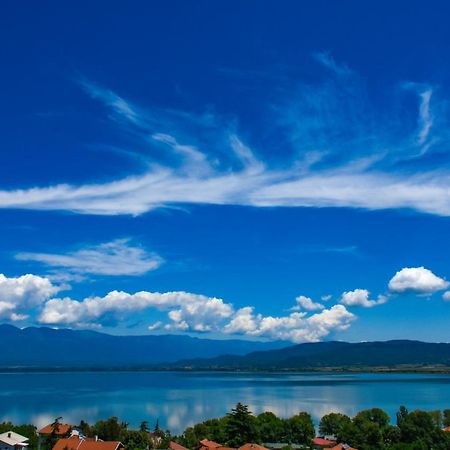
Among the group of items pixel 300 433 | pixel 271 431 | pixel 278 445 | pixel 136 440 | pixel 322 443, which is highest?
pixel 271 431

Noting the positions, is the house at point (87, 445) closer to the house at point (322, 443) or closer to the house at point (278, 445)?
the house at point (278, 445)

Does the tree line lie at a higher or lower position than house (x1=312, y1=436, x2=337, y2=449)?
higher

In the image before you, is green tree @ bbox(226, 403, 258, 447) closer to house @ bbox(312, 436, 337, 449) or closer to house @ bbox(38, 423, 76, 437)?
house @ bbox(312, 436, 337, 449)

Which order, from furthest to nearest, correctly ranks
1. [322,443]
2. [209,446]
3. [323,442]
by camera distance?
1. [323,442]
2. [322,443]
3. [209,446]

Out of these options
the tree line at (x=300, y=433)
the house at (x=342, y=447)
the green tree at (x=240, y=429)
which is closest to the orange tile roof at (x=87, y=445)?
the tree line at (x=300, y=433)

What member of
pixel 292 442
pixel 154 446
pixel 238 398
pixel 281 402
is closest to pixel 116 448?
pixel 154 446

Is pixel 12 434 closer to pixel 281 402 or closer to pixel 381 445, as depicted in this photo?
pixel 381 445

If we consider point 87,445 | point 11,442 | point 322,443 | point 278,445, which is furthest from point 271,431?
point 11,442

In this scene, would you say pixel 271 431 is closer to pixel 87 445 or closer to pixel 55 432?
pixel 55 432

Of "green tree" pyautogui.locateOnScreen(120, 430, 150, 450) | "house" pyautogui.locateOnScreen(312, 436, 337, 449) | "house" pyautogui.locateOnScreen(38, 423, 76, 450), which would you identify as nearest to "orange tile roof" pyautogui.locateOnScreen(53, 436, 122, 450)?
"green tree" pyautogui.locateOnScreen(120, 430, 150, 450)

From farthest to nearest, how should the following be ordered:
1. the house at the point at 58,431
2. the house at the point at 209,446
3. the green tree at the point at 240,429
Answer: the house at the point at 58,431, the green tree at the point at 240,429, the house at the point at 209,446

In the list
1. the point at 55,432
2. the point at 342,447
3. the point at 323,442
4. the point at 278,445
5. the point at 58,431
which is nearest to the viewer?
the point at 342,447

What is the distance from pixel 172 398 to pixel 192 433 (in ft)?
243

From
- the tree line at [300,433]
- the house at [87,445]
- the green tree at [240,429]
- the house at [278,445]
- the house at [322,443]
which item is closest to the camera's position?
the house at [87,445]
